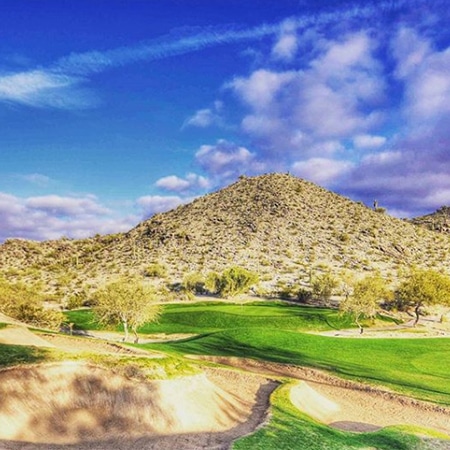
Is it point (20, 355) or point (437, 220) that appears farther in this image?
point (437, 220)

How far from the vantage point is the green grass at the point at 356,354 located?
27891 millimetres

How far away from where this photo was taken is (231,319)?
5356 centimetres

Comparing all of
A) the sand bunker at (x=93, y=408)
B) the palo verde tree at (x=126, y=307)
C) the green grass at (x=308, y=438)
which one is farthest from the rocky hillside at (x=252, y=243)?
the sand bunker at (x=93, y=408)

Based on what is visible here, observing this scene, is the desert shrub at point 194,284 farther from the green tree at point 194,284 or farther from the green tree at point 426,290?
the green tree at point 426,290

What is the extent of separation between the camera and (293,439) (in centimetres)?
1579

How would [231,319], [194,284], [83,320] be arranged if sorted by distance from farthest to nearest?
[194,284] < [83,320] < [231,319]

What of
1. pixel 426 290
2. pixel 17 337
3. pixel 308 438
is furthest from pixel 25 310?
pixel 426 290

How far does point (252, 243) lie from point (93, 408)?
3312 inches

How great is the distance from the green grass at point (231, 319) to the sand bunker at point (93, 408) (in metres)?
32.6

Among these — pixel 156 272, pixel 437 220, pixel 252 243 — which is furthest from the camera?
pixel 437 220

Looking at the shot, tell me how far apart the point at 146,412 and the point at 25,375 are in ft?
14.9

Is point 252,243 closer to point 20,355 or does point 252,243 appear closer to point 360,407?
point 360,407

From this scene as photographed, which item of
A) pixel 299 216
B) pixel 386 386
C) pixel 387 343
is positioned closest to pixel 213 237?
pixel 299 216

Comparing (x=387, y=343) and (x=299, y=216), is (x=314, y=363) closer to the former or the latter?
(x=387, y=343)
